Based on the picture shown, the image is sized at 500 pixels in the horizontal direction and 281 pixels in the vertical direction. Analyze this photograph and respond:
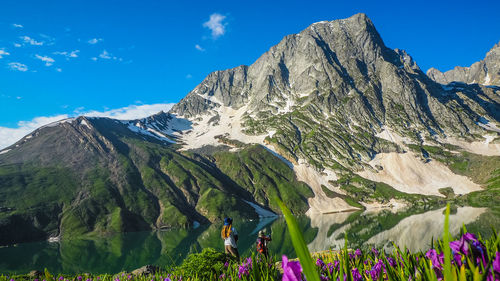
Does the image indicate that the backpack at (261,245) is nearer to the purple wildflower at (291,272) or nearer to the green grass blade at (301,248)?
the purple wildflower at (291,272)

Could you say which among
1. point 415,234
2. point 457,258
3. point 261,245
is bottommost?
point 415,234

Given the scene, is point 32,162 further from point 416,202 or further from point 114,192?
point 416,202

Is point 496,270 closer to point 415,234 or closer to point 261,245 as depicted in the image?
point 261,245

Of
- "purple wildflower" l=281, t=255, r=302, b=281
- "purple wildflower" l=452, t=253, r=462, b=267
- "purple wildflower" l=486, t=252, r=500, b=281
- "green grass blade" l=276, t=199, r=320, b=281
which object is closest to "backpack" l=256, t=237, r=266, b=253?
"purple wildflower" l=452, t=253, r=462, b=267

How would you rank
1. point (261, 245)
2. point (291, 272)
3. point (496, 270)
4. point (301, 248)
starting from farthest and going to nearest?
point (261, 245) → point (291, 272) → point (496, 270) → point (301, 248)

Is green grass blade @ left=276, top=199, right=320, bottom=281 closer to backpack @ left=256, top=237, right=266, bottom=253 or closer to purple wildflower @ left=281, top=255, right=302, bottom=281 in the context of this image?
purple wildflower @ left=281, top=255, right=302, bottom=281

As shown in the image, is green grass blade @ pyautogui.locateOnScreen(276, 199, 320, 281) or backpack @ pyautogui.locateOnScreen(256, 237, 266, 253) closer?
green grass blade @ pyautogui.locateOnScreen(276, 199, 320, 281)

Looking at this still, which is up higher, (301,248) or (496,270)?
(301,248)

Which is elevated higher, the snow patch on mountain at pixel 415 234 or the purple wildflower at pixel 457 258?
the purple wildflower at pixel 457 258

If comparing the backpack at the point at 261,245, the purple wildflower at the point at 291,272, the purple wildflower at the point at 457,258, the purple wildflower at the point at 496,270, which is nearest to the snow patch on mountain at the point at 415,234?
the backpack at the point at 261,245

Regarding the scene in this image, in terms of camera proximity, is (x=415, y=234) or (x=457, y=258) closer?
(x=457, y=258)

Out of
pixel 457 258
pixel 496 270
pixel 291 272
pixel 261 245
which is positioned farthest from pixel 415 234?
pixel 291 272

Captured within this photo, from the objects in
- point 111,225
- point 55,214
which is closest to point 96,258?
point 111,225

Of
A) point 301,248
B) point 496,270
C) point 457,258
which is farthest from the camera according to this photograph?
point 457,258
